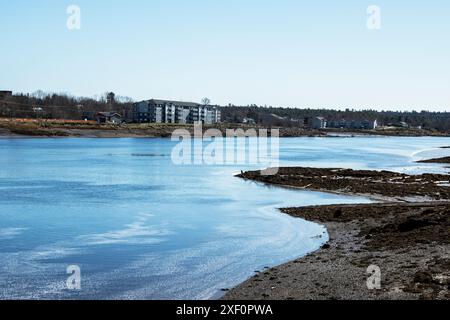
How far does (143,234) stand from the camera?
21.9 meters

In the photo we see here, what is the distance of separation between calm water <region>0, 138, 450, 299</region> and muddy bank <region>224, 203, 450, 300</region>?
3.28 ft

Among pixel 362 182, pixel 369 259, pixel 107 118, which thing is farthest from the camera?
pixel 107 118

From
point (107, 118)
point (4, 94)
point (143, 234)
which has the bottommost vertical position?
point (143, 234)

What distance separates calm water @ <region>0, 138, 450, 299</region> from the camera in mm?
15439

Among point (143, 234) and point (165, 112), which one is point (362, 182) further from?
point (165, 112)

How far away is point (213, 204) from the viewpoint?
30.0 meters

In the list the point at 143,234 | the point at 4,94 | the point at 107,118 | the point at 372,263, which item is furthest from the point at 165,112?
the point at 372,263

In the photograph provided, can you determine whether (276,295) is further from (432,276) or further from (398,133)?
(398,133)

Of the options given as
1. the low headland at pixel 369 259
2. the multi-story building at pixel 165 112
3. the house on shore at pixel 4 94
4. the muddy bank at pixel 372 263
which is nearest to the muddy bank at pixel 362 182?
the low headland at pixel 369 259

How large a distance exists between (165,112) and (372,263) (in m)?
158

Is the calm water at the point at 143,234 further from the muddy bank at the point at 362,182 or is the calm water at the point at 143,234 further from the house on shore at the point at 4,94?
the house on shore at the point at 4,94

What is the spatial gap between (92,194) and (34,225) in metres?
9.80

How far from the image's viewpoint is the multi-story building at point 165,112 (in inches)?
6634

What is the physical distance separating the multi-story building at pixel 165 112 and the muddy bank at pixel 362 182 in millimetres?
123257
